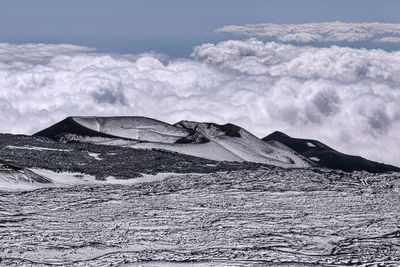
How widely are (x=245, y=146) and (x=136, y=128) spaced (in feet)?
71.6

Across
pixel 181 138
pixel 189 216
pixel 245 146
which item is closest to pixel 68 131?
pixel 181 138

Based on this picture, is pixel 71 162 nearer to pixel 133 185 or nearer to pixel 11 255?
pixel 133 185

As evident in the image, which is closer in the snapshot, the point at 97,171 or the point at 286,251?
the point at 286,251

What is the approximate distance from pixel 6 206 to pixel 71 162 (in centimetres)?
2213

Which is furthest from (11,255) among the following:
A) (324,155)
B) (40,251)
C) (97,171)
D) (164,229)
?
(324,155)

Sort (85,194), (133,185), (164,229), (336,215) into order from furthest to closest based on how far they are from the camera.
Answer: (133,185), (85,194), (336,215), (164,229)

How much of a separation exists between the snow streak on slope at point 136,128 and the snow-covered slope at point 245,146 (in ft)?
21.7

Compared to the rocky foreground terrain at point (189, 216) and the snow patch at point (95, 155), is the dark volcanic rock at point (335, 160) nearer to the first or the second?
the snow patch at point (95, 155)

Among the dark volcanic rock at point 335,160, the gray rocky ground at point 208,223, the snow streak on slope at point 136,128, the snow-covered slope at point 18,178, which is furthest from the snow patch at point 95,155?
the dark volcanic rock at point 335,160

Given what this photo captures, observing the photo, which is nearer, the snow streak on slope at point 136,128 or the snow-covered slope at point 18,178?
the snow-covered slope at point 18,178

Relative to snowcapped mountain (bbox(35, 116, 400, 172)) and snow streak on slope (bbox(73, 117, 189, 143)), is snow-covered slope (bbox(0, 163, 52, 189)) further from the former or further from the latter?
snow streak on slope (bbox(73, 117, 189, 143))

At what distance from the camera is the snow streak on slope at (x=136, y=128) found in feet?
323

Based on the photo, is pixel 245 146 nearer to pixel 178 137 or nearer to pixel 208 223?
pixel 178 137

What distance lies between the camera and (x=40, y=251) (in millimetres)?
26469
